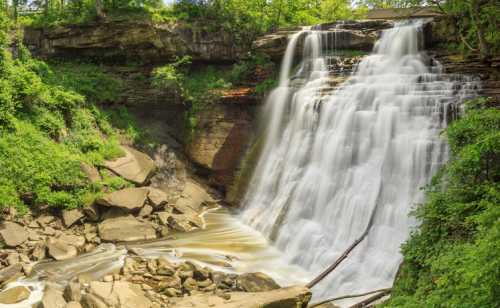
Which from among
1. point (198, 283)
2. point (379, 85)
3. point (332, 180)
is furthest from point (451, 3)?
point (198, 283)

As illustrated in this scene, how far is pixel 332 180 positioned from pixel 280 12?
1399 centimetres

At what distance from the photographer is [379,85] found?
48.2 feet

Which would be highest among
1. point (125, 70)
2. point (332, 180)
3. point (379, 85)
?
point (125, 70)

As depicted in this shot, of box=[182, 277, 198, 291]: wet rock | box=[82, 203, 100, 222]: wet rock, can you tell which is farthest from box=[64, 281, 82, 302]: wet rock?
box=[82, 203, 100, 222]: wet rock

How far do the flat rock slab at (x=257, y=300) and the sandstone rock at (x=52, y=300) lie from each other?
2.62 meters

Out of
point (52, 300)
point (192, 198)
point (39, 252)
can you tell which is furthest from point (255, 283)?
point (192, 198)

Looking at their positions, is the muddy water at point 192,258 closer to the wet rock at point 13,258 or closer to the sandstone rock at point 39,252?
the sandstone rock at point 39,252

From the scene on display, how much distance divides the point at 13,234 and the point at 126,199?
149 inches

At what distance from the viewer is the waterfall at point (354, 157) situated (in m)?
10.8

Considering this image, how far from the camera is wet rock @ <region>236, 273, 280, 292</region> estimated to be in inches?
384

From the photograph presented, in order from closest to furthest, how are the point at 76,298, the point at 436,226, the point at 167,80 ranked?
the point at 436,226 → the point at 76,298 → the point at 167,80

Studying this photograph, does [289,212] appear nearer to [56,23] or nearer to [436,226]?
[436,226]

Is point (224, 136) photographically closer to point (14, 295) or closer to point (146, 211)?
point (146, 211)

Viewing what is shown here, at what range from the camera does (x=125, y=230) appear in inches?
547
